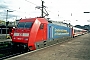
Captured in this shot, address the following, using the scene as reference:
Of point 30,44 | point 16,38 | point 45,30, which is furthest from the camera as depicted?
point 45,30

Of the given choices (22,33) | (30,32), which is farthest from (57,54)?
(22,33)

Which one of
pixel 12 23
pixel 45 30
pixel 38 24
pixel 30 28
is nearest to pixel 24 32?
pixel 30 28

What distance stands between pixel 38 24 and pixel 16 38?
267 centimetres

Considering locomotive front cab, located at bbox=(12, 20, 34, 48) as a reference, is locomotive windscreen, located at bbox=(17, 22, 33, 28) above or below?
above

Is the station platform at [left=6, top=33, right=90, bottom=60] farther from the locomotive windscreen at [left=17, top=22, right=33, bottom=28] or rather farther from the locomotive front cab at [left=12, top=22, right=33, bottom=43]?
the locomotive windscreen at [left=17, top=22, right=33, bottom=28]

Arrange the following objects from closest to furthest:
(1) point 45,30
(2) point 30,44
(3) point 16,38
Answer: (2) point 30,44, (3) point 16,38, (1) point 45,30

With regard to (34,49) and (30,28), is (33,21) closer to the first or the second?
(30,28)

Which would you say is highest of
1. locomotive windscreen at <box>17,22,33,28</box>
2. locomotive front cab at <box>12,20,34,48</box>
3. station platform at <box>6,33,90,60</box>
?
locomotive windscreen at <box>17,22,33,28</box>

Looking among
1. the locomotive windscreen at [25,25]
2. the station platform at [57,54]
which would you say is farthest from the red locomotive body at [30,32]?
the station platform at [57,54]

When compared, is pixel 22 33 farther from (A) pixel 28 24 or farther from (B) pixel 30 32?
(A) pixel 28 24

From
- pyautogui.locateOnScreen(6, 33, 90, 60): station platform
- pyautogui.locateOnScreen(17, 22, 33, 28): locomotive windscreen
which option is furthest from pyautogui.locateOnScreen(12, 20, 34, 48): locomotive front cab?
Answer: pyautogui.locateOnScreen(6, 33, 90, 60): station platform

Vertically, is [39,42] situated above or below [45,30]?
below

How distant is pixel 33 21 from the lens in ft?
46.3

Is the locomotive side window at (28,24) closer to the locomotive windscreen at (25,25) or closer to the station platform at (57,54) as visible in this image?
the locomotive windscreen at (25,25)
